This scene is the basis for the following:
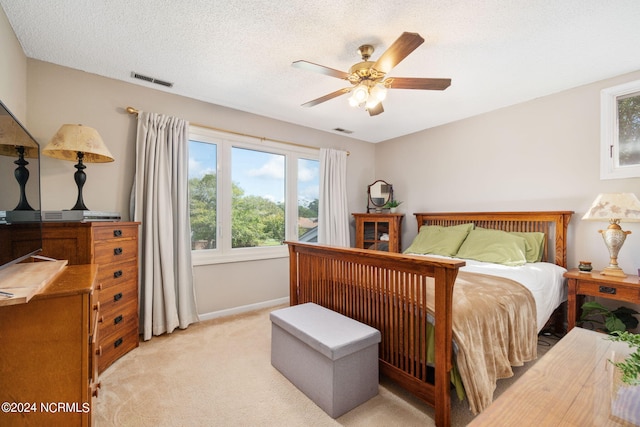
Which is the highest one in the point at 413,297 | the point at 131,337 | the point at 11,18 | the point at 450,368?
the point at 11,18

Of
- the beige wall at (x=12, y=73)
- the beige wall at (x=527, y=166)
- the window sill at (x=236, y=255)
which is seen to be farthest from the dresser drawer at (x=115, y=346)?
the beige wall at (x=527, y=166)

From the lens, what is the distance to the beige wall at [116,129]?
2373mm

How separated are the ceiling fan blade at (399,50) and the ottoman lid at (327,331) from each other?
5.62 feet

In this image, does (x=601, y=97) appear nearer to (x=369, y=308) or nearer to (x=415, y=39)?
(x=415, y=39)

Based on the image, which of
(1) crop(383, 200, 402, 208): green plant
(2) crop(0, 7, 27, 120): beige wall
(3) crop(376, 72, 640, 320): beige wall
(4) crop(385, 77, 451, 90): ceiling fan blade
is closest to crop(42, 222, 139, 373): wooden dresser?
(2) crop(0, 7, 27, 120): beige wall

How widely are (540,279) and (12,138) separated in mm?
3556

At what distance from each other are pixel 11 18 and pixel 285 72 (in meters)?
1.84

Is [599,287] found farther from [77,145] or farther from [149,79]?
[149,79]

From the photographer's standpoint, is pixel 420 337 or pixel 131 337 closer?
pixel 420 337

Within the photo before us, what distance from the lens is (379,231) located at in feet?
14.2

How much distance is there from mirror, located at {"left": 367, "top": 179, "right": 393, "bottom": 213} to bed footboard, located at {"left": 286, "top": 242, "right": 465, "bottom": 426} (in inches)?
90.0

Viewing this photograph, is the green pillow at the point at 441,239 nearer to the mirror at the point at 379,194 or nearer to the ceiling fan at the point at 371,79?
the mirror at the point at 379,194

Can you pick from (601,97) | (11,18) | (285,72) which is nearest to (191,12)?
(285,72)

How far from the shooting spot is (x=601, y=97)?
2676 mm
